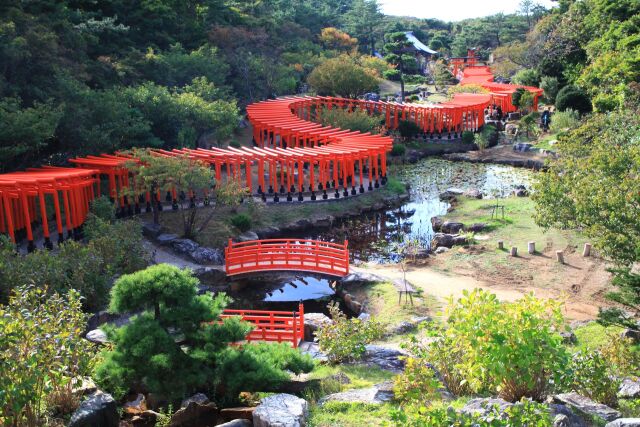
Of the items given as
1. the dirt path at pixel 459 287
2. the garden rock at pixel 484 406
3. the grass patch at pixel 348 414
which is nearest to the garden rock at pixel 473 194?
the dirt path at pixel 459 287

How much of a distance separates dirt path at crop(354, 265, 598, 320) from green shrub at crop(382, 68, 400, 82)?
41.4 meters

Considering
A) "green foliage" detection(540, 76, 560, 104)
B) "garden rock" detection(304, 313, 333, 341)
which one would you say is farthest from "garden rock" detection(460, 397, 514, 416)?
"green foliage" detection(540, 76, 560, 104)

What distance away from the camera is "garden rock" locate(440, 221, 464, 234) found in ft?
79.7

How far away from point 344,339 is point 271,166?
14.9m

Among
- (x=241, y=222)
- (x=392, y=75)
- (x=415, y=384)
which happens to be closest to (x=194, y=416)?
(x=415, y=384)

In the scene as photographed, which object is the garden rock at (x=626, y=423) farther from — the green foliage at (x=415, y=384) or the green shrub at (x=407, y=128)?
the green shrub at (x=407, y=128)

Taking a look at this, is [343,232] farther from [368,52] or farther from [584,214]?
[368,52]

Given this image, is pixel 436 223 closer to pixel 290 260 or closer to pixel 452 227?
pixel 452 227

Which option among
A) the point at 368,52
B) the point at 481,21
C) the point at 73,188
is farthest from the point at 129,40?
the point at 481,21

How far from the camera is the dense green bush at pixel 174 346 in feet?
34.1

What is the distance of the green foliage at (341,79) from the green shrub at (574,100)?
466 inches

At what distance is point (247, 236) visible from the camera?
919 inches

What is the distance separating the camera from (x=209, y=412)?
1089cm

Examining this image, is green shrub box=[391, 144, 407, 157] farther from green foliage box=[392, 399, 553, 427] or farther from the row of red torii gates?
green foliage box=[392, 399, 553, 427]
